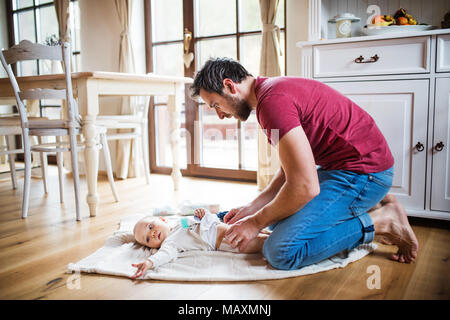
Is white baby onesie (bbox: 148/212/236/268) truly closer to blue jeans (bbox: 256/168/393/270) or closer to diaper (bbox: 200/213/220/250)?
diaper (bbox: 200/213/220/250)

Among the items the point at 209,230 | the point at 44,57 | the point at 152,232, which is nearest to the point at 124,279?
the point at 152,232

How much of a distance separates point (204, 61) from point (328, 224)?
208 cm

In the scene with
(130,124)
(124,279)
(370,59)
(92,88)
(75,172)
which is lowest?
(124,279)

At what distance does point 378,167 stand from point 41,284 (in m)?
1.28

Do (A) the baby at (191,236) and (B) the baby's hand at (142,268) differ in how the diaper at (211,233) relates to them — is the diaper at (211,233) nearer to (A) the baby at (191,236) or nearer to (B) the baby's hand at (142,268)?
(A) the baby at (191,236)

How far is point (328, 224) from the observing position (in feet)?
4.57

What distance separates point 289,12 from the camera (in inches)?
110

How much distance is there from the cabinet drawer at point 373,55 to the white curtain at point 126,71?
6.44ft

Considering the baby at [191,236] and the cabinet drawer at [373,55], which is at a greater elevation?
the cabinet drawer at [373,55]

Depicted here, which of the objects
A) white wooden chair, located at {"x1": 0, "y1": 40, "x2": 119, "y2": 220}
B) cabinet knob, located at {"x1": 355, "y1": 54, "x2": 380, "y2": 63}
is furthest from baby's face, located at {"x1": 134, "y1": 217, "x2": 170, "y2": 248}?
→ cabinet knob, located at {"x1": 355, "y1": 54, "x2": 380, "y2": 63}

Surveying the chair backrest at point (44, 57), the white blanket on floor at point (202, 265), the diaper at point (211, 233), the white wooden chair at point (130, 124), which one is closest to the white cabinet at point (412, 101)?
the white blanket on floor at point (202, 265)

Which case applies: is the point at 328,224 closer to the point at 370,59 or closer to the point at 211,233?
the point at 211,233

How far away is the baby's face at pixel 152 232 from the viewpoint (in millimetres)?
1634
